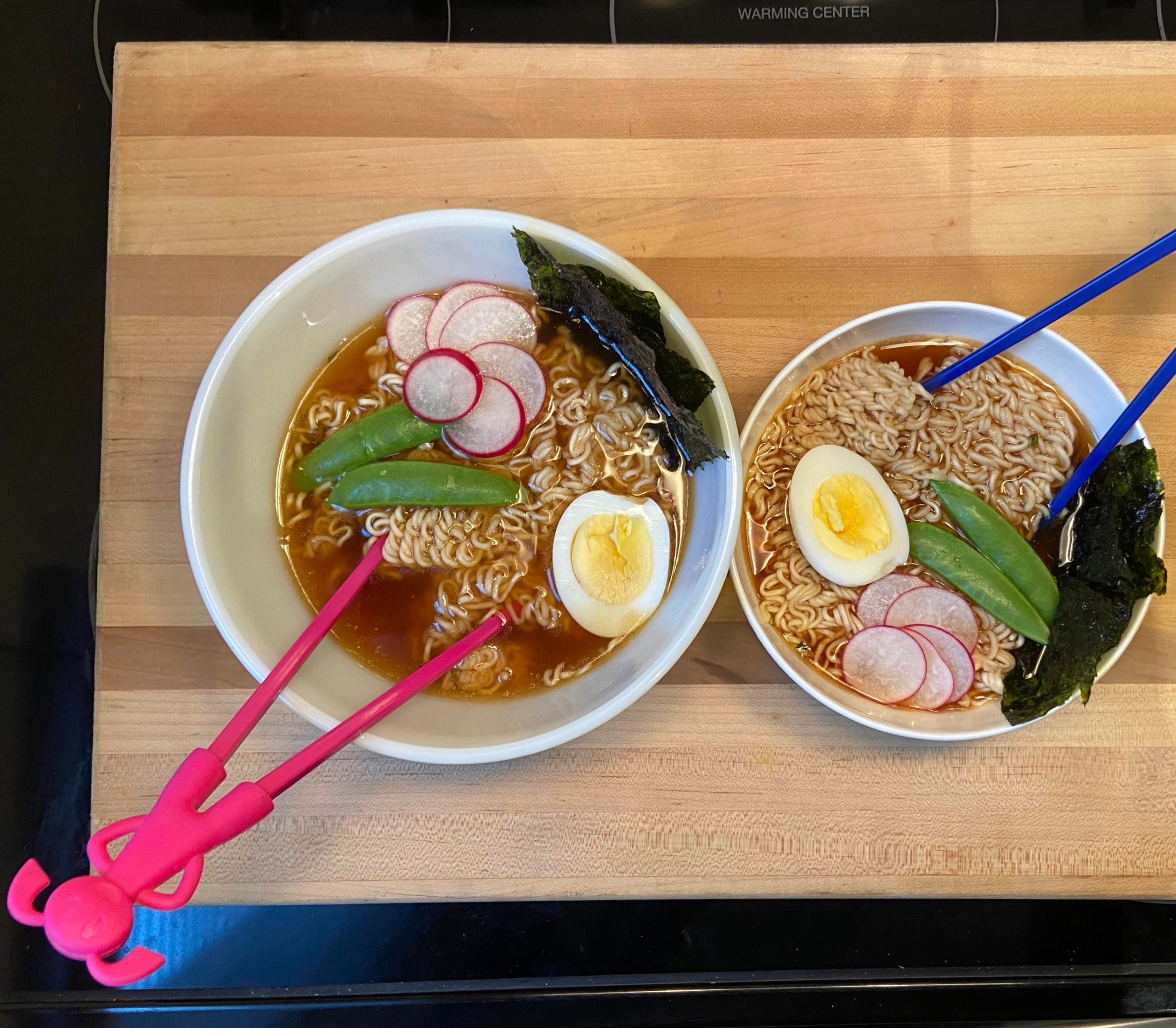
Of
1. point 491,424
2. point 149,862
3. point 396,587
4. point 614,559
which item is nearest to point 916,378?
point 614,559

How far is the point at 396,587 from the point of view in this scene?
5.49 feet

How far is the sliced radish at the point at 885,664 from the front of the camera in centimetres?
159

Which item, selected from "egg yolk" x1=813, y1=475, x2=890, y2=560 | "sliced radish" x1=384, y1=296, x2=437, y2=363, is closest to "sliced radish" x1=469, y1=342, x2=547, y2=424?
"sliced radish" x1=384, y1=296, x2=437, y2=363

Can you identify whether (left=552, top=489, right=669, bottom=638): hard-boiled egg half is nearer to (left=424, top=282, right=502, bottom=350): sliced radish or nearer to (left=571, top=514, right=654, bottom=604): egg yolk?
(left=571, top=514, right=654, bottom=604): egg yolk

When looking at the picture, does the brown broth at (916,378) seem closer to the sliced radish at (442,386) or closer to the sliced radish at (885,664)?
the sliced radish at (885,664)

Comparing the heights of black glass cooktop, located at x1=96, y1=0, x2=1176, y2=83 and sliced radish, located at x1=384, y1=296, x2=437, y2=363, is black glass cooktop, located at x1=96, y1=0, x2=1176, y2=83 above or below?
above

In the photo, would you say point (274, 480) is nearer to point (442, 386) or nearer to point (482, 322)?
point (442, 386)

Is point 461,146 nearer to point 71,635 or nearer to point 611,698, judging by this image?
point 611,698

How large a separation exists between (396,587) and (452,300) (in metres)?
0.59

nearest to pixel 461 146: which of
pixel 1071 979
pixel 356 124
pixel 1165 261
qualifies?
pixel 356 124

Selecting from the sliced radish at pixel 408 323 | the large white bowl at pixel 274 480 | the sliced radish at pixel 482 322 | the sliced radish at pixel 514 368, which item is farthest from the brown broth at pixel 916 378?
the sliced radish at pixel 408 323

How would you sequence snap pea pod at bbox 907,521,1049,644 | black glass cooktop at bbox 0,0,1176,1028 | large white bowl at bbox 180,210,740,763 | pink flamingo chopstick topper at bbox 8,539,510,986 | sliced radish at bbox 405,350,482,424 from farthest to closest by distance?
1. black glass cooktop at bbox 0,0,1176,1028
2. snap pea pod at bbox 907,521,1049,644
3. sliced radish at bbox 405,350,482,424
4. large white bowl at bbox 180,210,740,763
5. pink flamingo chopstick topper at bbox 8,539,510,986

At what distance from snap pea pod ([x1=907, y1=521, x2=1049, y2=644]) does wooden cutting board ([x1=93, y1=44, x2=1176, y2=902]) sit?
0.84 ft

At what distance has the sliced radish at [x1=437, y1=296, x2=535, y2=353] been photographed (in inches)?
62.4
